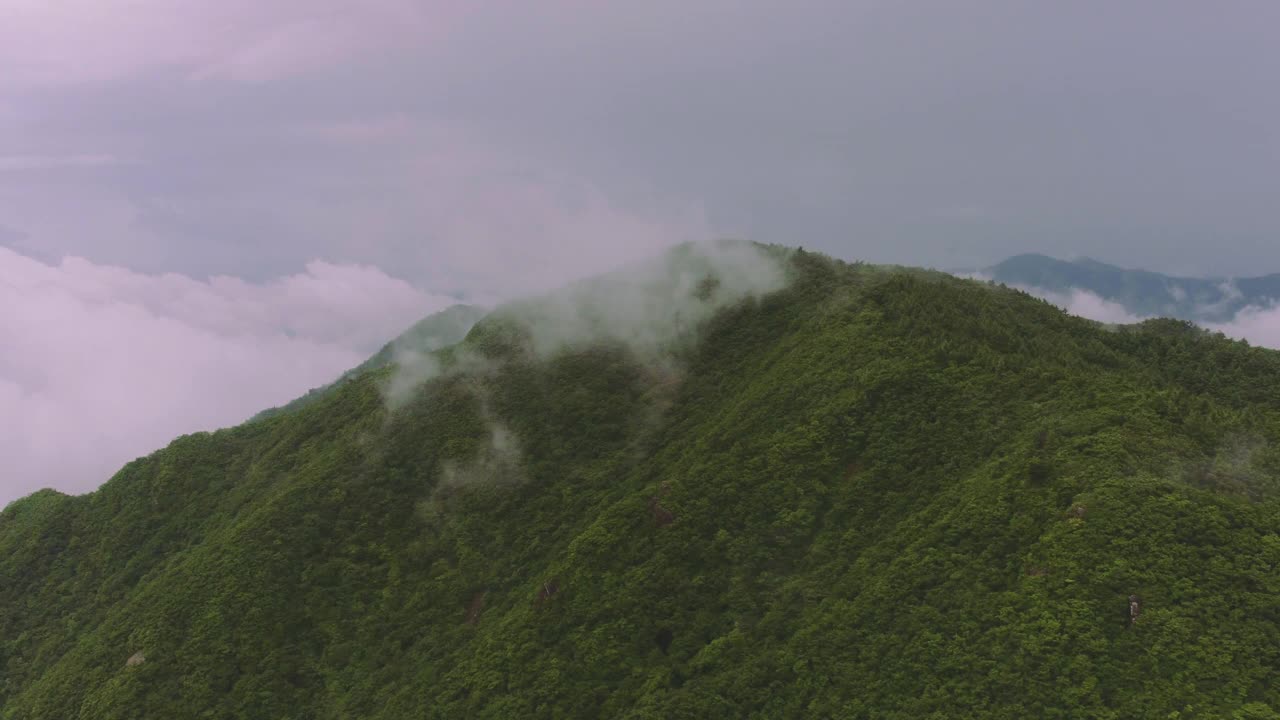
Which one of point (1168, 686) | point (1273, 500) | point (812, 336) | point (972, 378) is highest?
point (812, 336)

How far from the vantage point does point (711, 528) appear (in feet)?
137

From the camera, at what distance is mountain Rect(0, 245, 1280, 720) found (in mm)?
28375

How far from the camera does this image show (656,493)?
4462 centimetres

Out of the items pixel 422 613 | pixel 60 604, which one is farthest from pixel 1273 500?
pixel 60 604

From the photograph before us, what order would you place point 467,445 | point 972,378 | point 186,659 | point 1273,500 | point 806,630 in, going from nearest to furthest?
1. point 1273,500
2. point 806,630
3. point 972,378
4. point 186,659
5. point 467,445

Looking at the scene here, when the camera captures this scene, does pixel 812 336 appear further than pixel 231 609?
Yes

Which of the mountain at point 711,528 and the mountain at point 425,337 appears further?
the mountain at point 425,337

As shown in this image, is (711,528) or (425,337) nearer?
(711,528)

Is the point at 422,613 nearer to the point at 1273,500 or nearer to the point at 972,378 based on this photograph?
the point at 972,378

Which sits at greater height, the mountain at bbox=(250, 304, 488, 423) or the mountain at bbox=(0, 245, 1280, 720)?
the mountain at bbox=(250, 304, 488, 423)

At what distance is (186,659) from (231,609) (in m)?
3.84

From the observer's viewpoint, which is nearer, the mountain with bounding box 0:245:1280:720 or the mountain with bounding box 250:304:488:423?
the mountain with bounding box 0:245:1280:720

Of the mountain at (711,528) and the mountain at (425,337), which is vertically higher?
the mountain at (425,337)

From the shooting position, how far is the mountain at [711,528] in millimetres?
28375
